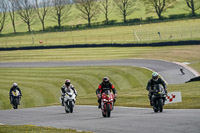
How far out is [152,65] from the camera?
5153cm

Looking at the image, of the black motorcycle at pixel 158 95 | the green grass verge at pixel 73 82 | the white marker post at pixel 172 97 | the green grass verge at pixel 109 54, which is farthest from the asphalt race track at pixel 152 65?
the black motorcycle at pixel 158 95

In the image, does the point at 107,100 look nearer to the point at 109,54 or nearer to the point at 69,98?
the point at 69,98

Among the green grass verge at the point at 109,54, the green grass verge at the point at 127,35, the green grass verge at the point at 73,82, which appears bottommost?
the green grass verge at the point at 73,82

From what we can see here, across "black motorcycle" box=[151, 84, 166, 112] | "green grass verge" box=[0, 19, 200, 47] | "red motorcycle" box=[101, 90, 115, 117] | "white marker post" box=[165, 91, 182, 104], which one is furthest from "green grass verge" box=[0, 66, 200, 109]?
"green grass verge" box=[0, 19, 200, 47]

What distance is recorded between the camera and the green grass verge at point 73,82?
36594 mm

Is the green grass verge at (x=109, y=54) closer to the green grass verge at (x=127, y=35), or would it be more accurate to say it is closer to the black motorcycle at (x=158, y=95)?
the green grass verge at (x=127, y=35)

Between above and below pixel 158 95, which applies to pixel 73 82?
above

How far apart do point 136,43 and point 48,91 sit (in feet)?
113

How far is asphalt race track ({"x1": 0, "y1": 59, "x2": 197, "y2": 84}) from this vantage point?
44.0 meters

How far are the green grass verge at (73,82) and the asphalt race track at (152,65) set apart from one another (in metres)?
2.05

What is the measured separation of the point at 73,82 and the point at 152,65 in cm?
1123

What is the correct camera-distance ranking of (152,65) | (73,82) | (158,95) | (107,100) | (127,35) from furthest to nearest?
(127,35) → (152,65) → (73,82) → (158,95) → (107,100)

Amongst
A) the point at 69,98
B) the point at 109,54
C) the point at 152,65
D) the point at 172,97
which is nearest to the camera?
the point at 172,97

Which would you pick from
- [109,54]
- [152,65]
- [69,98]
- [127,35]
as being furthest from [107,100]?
[127,35]
